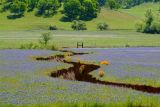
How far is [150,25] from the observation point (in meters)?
155

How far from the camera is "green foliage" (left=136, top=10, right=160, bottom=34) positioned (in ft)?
500

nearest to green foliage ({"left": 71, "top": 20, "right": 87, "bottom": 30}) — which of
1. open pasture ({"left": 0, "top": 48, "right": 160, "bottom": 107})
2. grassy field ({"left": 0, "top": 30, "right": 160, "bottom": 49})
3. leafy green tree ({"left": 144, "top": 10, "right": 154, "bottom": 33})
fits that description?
leafy green tree ({"left": 144, "top": 10, "right": 154, "bottom": 33})

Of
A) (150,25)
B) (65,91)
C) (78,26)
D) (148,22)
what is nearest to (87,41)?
(150,25)

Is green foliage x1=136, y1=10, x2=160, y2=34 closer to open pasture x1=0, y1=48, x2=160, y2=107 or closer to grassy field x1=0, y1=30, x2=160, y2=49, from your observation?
grassy field x1=0, y1=30, x2=160, y2=49

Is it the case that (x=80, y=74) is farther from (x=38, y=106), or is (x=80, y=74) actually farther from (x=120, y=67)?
(x=38, y=106)

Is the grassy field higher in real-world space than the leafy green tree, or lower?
higher

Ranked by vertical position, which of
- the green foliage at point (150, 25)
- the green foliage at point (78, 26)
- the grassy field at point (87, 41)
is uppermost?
the grassy field at point (87, 41)

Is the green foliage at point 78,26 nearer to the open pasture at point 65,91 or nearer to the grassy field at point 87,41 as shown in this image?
the grassy field at point 87,41

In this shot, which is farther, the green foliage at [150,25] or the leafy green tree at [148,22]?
the leafy green tree at [148,22]

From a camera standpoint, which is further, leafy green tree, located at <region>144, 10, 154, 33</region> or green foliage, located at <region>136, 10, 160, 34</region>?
leafy green tree, located at <region>144, 10, 154, 33</region>

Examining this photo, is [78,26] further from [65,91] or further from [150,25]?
[65,91]

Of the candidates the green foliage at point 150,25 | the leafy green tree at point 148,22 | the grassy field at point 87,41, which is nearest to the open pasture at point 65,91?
the grassy field at point 87,41

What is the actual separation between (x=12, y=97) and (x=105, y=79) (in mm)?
12073

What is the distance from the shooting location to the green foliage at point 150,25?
152250 millimetres
